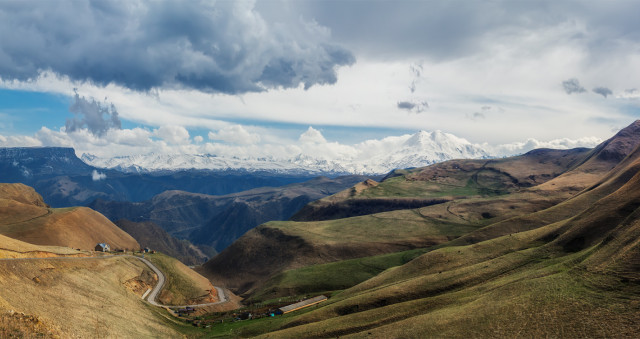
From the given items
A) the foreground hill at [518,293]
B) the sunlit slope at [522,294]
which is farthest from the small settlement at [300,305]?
the foreground hill at [518,293]

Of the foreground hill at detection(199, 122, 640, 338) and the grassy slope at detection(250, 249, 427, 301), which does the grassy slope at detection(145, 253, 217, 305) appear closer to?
the grassy slope at detection(250, 249, 427, 301)

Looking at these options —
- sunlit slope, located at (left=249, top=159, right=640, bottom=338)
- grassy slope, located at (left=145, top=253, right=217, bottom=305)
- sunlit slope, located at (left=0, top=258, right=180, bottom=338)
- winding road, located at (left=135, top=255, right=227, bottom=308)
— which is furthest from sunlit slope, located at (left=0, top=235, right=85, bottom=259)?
sunlit slope, located at (left=249, top=159, right=640, bottom=338)

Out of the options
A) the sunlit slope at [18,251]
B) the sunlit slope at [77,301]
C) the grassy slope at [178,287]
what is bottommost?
the grassy slope at [178,287]

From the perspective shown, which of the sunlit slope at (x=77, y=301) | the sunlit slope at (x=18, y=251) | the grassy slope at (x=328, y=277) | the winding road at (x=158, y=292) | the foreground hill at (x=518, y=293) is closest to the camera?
the foreground hill at (x=518, y=293)

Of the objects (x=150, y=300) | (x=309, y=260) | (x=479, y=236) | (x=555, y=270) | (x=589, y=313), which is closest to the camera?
(x=589, y=313)

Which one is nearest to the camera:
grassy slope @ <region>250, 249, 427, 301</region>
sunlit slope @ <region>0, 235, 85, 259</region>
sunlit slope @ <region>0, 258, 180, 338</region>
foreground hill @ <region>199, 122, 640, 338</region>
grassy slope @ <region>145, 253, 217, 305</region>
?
foreground hill @ <region>199, 122, 640, 338</region>

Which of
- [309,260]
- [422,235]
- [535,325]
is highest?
[535,325]

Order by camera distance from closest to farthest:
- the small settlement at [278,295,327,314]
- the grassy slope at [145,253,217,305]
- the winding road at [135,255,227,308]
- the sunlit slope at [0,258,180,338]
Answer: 1. the sunlit slope at [0,258,180,338]
2. the small settlement at [278,295,327,314]
3. the winding road at [135,255,227,308]
4. the grassy slope at [145,253,217,305]

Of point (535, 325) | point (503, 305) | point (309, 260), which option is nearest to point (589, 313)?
point (535, 325)

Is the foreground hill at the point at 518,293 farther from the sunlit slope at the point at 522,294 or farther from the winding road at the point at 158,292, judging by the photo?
the winding road at the point at 158,292

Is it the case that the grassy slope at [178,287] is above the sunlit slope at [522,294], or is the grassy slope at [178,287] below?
below

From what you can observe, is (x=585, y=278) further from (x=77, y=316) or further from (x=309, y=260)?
(x=309, y=260)
